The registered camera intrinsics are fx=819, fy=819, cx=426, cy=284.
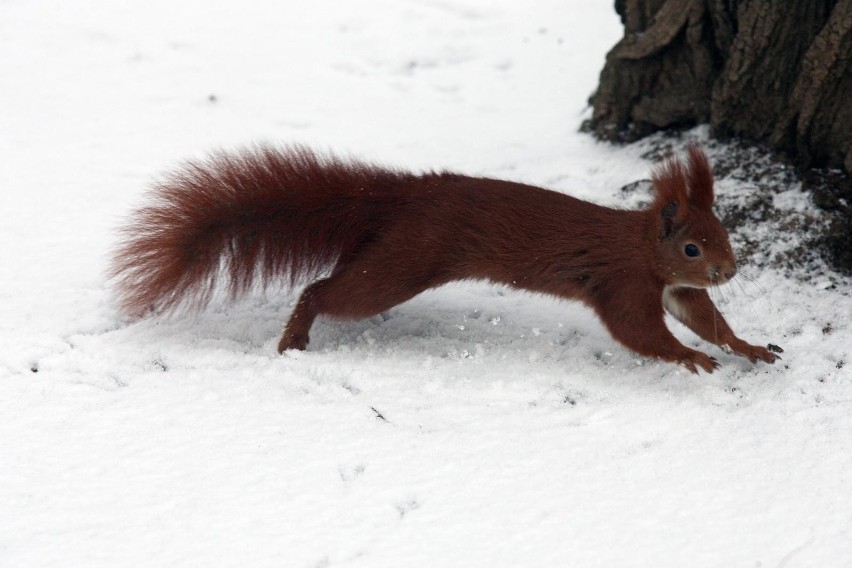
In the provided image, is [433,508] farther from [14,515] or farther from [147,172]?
[147,172]

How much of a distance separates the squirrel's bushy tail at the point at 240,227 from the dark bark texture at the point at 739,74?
1722 mm

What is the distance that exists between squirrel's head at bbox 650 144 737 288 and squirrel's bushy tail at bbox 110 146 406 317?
94 cm

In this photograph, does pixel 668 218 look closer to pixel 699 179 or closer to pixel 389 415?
pixel 699 179

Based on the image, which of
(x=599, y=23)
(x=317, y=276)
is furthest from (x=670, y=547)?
(x=599, y=23)

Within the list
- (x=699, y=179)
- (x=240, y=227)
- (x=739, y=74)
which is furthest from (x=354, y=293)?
(x=739, y=74)

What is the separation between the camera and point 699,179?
2707 mm

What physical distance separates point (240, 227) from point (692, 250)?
4.88ft

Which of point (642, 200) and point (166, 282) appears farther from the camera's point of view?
point (642, 200)

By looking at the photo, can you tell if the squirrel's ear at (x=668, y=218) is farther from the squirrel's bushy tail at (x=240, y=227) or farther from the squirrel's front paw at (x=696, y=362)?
the squirrel's bushy tail at (x=240, y=227)

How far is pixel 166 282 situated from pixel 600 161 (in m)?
2.31

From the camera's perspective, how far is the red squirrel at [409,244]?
8.82 ft

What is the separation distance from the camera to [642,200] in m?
3.66

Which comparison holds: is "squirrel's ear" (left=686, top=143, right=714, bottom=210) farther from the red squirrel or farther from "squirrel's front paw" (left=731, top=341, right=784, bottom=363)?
"squirrel's front paw" (left=731, top=341, right=784, bottom=363)

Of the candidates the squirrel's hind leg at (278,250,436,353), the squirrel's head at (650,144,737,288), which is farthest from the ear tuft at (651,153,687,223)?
the squirrel's hind leg at (278,250,436,353)
